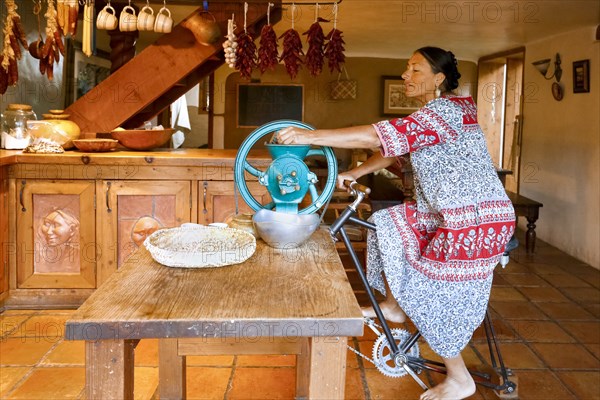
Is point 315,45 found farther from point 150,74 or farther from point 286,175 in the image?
point 286,175

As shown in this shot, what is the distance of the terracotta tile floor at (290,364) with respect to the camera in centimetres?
315

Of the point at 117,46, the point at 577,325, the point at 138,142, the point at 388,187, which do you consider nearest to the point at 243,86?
the point at 388,187

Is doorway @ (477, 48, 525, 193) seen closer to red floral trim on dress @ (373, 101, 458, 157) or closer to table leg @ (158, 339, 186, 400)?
red floral trim on dress @ (373, 101, 458, 157)

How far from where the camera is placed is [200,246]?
2.06 meters

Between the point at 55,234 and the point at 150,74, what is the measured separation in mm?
1415

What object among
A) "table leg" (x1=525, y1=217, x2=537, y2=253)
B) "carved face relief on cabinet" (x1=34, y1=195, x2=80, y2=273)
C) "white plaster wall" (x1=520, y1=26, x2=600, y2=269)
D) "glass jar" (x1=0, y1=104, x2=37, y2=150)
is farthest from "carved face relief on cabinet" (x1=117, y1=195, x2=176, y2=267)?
"white plaster wall" (x1=520, y1=26, x2=600, y2=269)

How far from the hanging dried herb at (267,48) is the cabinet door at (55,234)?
1.64 metres

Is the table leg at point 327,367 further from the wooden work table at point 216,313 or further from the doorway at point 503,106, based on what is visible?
the doorway at point 503,106

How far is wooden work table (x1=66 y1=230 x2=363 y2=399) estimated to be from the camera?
1533 millimetres

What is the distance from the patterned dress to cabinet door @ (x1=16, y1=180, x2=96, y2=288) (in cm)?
222

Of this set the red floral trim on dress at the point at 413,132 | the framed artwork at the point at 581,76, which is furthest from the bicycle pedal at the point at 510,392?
the framed artwork at the point at 581,76

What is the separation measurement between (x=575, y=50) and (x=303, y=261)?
5579 millimetres

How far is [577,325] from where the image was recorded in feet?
14.1

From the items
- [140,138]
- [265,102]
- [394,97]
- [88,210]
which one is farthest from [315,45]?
[394,97]
